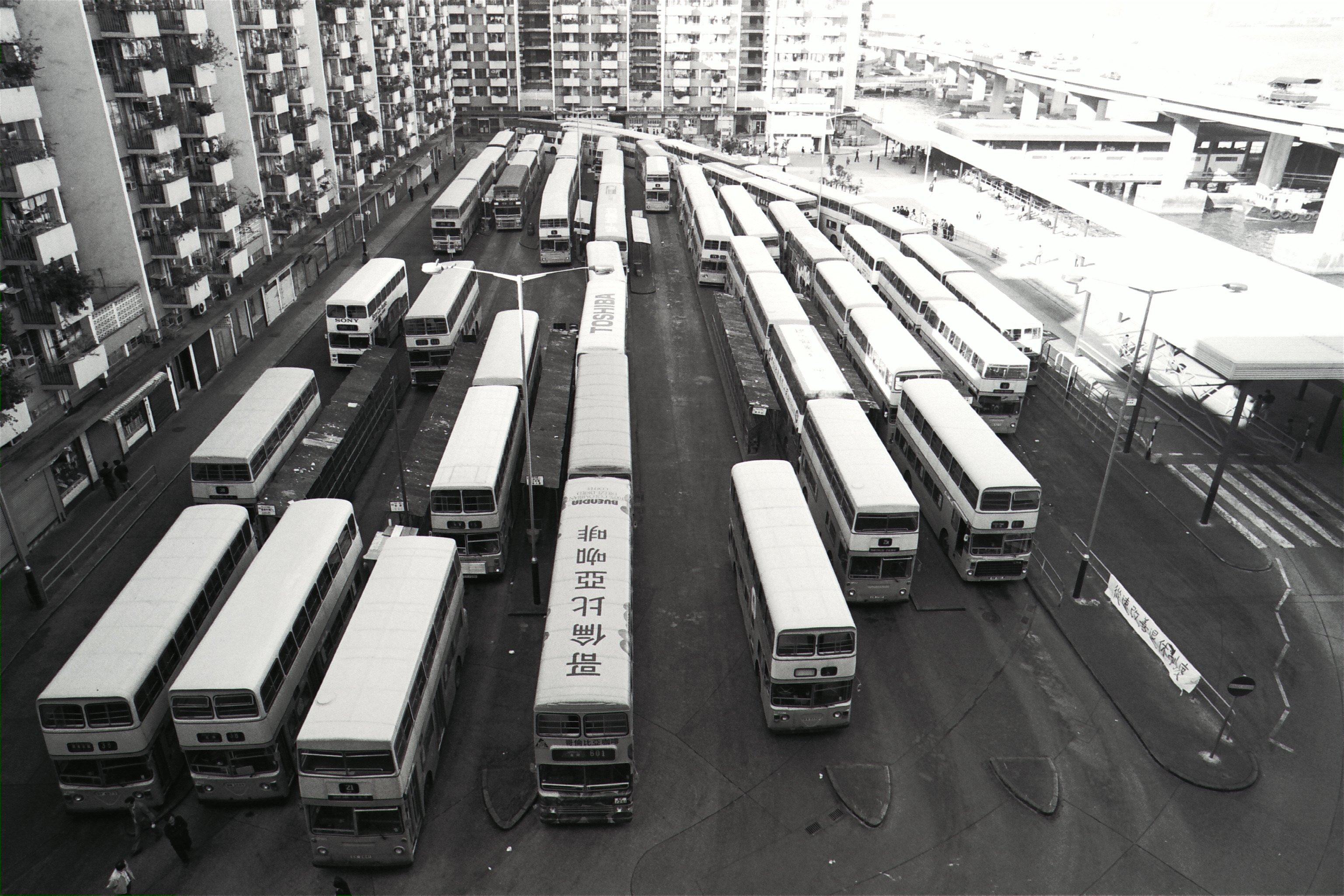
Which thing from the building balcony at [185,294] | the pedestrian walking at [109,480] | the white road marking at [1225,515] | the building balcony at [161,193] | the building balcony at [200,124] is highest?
the building balcony at [200,124]

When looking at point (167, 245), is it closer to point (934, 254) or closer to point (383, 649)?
point (383, 649)

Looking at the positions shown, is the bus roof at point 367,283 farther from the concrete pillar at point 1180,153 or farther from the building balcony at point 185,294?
the concrete pillar at point 1180,153

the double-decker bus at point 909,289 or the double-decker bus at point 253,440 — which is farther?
the double-decker bus at point 909,289

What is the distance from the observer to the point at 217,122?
45.3 metres

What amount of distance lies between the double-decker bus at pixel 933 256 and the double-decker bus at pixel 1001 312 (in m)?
1.03

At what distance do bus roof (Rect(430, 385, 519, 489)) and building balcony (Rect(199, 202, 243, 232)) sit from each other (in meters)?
19.6

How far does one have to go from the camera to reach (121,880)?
19.2 m

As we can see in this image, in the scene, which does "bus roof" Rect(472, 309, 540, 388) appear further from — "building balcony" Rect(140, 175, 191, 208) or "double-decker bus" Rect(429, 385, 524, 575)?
"building balcony" Rect(140, 175, 191, 208)

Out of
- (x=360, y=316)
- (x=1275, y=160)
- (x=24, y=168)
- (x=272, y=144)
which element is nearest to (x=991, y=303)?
(x=360, y=316)

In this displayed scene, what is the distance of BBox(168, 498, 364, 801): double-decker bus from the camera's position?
2044 cm

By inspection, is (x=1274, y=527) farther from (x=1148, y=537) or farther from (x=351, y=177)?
(x=351, y=177)

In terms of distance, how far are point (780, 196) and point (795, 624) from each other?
58564 millimetres

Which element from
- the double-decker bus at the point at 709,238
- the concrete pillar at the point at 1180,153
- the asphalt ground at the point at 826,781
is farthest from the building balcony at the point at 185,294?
the concrete pillar at the point at 1180,153

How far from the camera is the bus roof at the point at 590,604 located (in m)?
20.8
